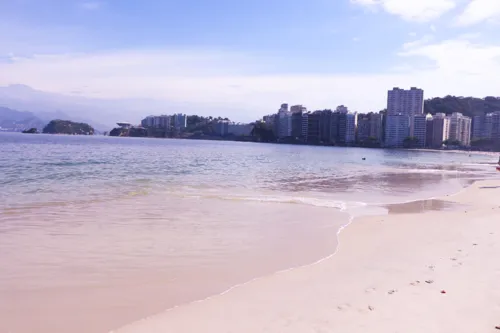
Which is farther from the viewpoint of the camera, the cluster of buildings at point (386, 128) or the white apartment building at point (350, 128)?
the white apartment building at point (350, 128)

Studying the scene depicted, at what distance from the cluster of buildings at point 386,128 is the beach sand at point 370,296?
169m

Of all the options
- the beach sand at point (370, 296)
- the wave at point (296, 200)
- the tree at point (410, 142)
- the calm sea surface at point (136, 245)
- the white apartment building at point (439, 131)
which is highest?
the white apartment building at point (439, 131)

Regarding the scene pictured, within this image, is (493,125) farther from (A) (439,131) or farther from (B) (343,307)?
(B) (343,307)

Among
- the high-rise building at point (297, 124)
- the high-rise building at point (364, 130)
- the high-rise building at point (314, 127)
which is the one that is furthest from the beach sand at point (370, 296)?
the high-rise building at point (297, 124)

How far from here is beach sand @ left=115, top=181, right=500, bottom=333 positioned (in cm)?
448

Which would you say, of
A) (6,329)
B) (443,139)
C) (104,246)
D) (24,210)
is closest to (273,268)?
(104,246)

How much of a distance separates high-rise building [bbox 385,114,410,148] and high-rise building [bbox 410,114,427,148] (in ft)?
7.95

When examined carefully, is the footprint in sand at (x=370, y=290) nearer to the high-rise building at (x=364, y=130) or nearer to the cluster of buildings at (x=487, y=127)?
the cluster of buildings at (x=487, y=127)

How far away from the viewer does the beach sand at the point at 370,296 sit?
4484 mm

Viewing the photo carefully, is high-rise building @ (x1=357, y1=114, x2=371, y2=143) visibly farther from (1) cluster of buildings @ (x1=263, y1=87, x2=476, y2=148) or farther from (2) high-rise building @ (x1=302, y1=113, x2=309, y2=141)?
(2) high-rise building @ (x1=302, y1=113, x2=309, y2=141)

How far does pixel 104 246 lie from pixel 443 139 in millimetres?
178436

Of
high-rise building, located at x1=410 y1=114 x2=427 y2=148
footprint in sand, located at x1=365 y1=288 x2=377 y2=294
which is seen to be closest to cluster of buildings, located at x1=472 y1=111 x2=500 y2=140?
high-rise building, located at x1=410 y1=114 x2=427 y2=148

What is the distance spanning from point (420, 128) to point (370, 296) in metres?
181

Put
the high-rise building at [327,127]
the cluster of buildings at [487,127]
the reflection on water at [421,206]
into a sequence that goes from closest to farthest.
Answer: the reflection on water at [421,206] → the cluster of buildings at [487,127] → the high-rise building at [327,127]
